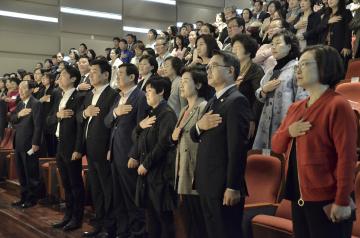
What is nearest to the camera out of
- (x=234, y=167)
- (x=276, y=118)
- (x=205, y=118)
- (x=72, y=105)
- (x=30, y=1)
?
(x=234, y=167)

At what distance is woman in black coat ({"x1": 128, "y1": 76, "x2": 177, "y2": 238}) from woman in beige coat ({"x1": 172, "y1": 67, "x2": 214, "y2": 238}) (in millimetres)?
155

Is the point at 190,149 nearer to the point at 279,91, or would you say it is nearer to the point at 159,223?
the point at 159,223

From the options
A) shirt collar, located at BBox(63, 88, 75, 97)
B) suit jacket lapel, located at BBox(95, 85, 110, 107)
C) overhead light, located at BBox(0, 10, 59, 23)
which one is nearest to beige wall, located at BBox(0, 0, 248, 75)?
overhead light, located at BBox(0, 10, 59, 23)

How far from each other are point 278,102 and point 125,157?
1050 mm

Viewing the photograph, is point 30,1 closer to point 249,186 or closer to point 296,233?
point 249,186

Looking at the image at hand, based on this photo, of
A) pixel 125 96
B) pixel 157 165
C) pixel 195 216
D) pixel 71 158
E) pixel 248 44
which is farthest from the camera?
pixel 71 158

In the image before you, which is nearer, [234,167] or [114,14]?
[234,167]

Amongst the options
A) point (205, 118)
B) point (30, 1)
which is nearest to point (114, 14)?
point (30, 1)

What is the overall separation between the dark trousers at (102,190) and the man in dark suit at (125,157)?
0.09 meters

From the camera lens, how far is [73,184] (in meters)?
3.52

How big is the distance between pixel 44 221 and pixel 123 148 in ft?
4.41

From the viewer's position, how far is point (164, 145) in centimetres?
264

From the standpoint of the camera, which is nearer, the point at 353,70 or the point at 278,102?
the point at 278,102

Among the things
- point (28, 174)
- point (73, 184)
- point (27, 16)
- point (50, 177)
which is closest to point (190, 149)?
point (73, 184)
